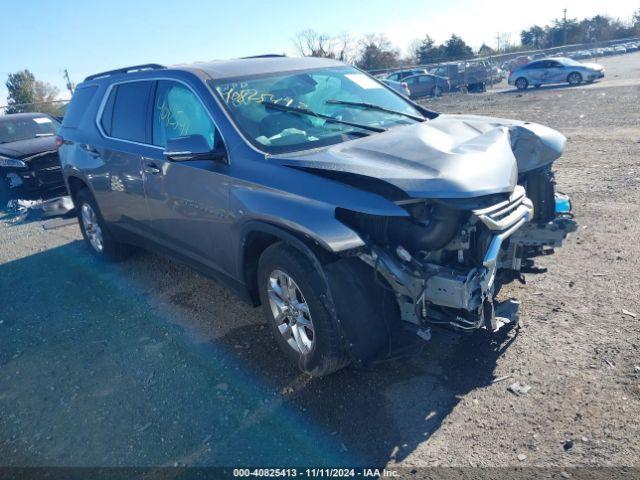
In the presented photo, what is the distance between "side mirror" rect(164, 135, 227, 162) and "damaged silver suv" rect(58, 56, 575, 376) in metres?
0.01

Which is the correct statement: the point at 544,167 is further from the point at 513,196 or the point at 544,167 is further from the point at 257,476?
the point at 257,476

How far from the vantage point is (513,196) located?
338cm

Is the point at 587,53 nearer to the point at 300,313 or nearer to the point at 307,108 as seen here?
the point at 307,108

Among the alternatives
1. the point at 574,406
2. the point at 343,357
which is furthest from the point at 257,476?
the point at 574,406

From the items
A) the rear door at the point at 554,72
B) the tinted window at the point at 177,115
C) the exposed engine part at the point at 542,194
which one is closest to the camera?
the tinted window at the point at 177,115

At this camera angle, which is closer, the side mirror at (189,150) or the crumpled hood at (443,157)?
the crumpled hood at (443,157)

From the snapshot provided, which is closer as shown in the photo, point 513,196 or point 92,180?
point 513,196

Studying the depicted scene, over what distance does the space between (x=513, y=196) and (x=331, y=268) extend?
1259 mm

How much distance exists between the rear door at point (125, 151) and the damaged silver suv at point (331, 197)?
25 mm

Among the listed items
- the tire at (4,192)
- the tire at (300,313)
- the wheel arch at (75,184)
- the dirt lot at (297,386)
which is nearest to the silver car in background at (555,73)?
the dirt lot at (297,386)

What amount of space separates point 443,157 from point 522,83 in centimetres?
2786

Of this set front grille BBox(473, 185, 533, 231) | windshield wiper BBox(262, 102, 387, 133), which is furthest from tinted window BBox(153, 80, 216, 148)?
front grille BBox(473, 185, 533, 231)

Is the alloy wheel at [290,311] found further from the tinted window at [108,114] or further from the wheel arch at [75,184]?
the wheel arch at [75,184]

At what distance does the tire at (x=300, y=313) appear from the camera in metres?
3.18
